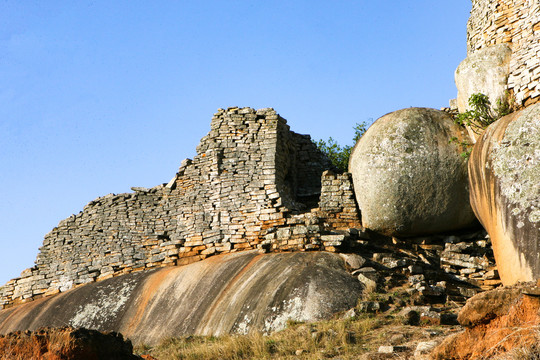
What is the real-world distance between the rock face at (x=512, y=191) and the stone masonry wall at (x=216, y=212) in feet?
9.99

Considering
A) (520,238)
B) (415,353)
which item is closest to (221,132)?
(520,238)

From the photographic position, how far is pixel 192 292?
13.1 metres

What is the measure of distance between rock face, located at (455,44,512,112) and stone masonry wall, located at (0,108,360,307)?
312 centimetres

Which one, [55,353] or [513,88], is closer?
[55,353]

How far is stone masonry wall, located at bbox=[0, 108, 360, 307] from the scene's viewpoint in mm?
14305

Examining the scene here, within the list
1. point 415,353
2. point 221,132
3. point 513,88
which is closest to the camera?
point 415,353

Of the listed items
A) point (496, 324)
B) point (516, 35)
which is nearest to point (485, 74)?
point (516, 35)

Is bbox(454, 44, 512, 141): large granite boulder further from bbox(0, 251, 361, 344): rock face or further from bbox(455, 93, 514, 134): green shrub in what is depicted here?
bbox(0, 251, 361, 344): rock face

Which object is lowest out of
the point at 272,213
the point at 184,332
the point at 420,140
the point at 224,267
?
the point at 184,332

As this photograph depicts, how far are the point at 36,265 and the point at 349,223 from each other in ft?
29.1

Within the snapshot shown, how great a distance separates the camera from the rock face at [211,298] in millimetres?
10992

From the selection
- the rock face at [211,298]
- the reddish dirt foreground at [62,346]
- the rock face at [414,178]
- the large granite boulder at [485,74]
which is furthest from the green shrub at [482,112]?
the reddish dirt foreground at [62,346]

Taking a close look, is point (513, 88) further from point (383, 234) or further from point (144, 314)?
point (144, 314)

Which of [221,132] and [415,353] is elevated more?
[221,132]
